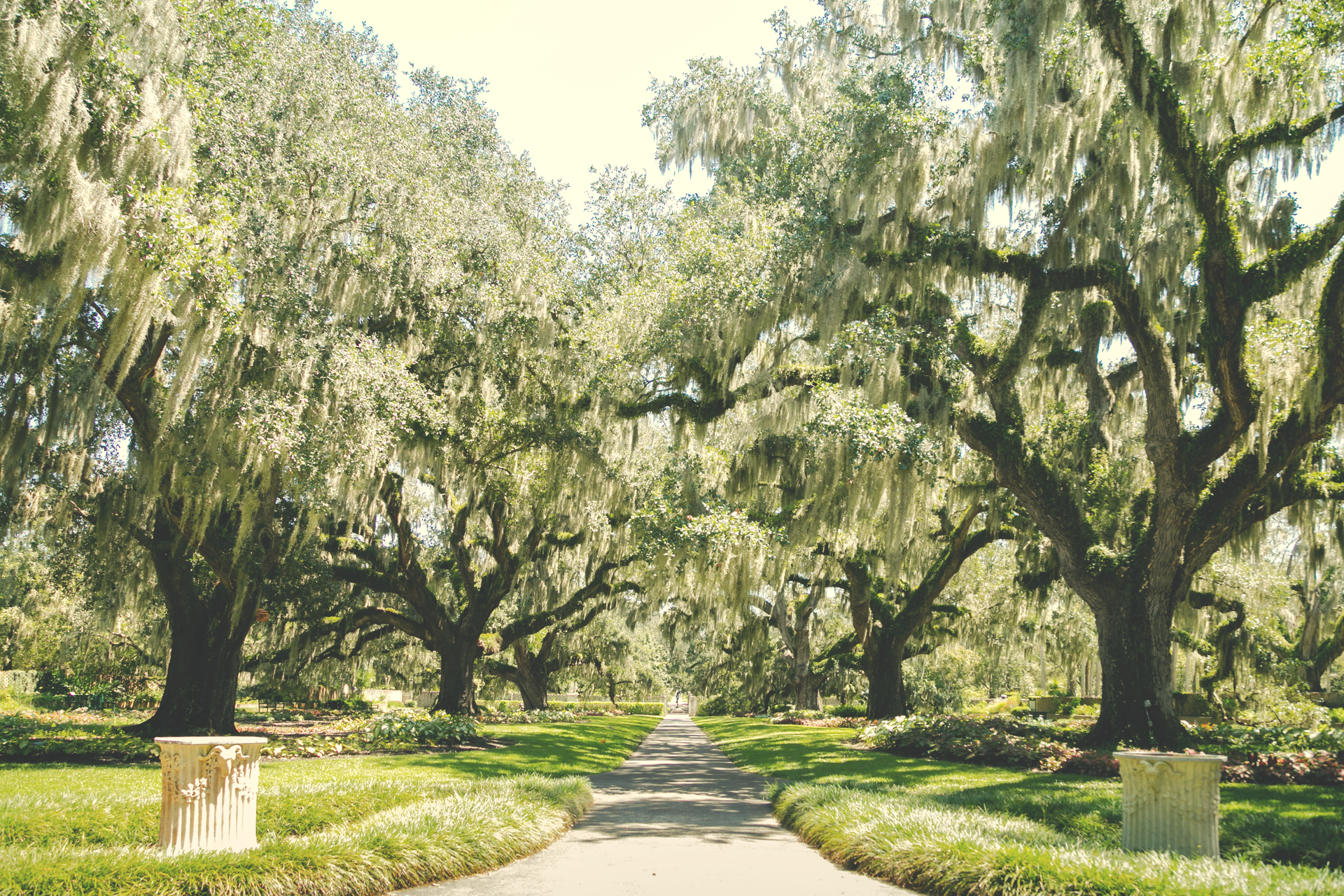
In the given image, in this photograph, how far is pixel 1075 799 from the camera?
714 cm

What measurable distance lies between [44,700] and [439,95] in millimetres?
21975

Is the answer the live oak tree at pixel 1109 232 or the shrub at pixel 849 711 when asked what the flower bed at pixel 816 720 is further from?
the live oak tree at pixel 1109 232

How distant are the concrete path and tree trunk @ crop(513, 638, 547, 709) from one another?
1879 centimetres

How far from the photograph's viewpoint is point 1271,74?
8.48m

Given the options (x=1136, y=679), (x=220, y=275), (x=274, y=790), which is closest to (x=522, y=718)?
(x=1136, y=679)

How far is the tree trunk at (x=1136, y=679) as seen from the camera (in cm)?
1088

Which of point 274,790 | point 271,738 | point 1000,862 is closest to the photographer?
point 1000,862

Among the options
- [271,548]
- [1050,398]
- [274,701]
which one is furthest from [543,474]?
[274,701]

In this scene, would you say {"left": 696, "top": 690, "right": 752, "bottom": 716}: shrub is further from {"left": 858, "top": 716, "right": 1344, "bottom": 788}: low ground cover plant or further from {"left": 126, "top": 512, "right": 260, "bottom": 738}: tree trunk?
{"left": 126, "top": 512, "right": 260, "bottom": 738}: tree trunk

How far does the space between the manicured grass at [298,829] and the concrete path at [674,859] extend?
20 centimetres

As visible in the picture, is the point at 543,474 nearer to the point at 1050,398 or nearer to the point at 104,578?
the point at 104,578

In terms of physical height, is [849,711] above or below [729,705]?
above

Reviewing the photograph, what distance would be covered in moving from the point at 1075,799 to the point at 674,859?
12.7 ft

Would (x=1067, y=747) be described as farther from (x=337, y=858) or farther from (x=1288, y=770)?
(x=337, y=858)
